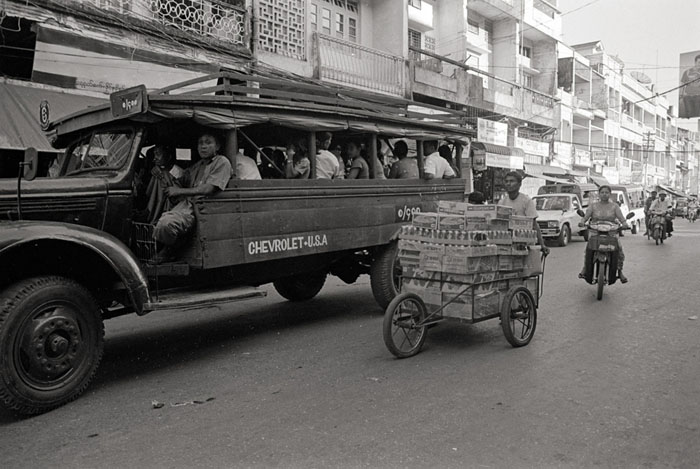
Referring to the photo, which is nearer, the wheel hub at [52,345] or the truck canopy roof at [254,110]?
the wheel hub at [52,345]

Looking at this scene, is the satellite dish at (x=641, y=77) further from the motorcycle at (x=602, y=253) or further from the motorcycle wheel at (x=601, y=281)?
the motorcycle wheel at (x=601, y=281)

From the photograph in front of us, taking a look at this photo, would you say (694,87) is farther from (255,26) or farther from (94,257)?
(94,257)

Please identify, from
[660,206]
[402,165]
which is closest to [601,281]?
[402,165]

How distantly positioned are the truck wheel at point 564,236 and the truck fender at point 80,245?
50.5 feet

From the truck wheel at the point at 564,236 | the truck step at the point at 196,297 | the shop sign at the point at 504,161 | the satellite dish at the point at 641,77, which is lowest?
the truck wheel at the point at 564,236

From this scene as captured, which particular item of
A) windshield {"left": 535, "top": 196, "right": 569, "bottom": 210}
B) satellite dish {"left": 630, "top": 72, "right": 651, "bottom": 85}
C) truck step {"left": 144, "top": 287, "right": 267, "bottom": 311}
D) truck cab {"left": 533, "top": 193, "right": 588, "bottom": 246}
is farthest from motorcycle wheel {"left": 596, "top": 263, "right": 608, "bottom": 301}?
satellite dish {"left": 630, "top": 72, "right": 651, "bottom": 85}

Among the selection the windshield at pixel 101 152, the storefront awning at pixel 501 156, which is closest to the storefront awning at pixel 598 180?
the storefront awning at pixel 501 156

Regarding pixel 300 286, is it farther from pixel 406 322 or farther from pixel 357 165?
pixel 406 322

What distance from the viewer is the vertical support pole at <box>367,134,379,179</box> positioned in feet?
22.7

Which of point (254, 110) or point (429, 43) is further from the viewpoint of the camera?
point (429, 43)

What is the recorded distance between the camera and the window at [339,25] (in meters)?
18.5

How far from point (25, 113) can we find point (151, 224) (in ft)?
19.0

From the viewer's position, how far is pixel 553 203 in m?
19.2

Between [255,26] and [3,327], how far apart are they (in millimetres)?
11329
